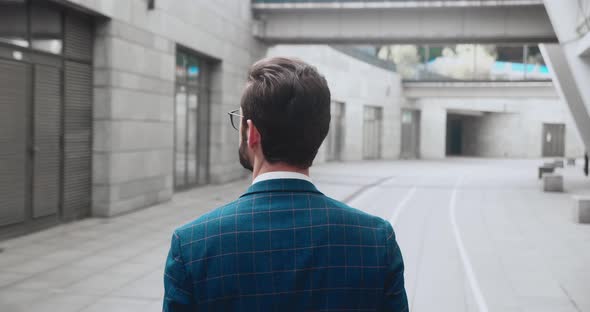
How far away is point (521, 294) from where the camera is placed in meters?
7.21

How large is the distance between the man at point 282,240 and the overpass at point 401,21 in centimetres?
1978

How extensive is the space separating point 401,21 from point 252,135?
20.8 metres

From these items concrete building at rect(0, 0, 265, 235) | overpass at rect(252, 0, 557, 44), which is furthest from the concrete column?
overpass at rect(252, 0, 557, 44)

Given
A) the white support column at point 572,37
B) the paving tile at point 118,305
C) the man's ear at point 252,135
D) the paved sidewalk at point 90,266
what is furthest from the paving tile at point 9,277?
the white support column at point 572,37

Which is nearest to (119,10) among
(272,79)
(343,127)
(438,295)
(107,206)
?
(107,206)

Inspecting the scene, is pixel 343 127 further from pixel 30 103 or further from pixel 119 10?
pixel 30 103

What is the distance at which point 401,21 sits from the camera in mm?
21688

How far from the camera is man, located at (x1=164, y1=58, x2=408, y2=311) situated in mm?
1693

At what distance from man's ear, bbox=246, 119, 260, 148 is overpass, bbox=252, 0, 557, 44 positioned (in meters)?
19.8

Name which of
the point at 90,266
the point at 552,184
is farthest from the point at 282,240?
the point at 552,184

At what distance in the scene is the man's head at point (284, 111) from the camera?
169 centimetres

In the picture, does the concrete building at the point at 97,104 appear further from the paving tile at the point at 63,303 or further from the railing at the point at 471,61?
the railing at the point at 471,61

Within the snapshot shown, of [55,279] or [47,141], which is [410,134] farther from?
[55,279]

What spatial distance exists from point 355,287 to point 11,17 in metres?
9.49
